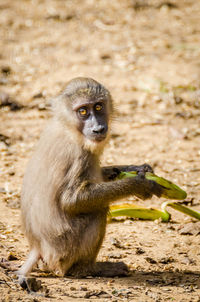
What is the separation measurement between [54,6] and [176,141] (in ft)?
27.7

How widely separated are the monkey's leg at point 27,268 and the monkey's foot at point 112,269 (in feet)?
2.35

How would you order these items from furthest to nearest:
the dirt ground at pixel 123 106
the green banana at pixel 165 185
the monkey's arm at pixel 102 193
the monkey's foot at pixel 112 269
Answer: the green banana at pixel 165 185
the monkey's foot at pixel 112 269
the dirt ground at pixel 123 106
the monkey's arm at pixel 102 193

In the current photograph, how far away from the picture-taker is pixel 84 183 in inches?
219

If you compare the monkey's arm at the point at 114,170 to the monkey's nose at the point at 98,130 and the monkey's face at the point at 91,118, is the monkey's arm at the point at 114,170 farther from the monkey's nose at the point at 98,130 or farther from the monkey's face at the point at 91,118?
the monkey's nose at the point at 98,130

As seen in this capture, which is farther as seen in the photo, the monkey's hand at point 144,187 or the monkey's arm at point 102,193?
the monkey's hand at point 144,187

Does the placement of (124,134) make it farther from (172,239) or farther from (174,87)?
(172,239)

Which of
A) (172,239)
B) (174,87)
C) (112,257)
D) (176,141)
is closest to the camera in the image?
(112,257)

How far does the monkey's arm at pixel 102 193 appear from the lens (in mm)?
5504

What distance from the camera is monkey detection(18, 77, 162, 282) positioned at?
5551 millimetres

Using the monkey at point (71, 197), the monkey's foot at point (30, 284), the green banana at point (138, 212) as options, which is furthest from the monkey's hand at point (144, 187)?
the monkey's foot at point (30, 284)

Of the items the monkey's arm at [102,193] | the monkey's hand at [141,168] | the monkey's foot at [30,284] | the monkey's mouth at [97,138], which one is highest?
the monkey's mouth at [97,138]

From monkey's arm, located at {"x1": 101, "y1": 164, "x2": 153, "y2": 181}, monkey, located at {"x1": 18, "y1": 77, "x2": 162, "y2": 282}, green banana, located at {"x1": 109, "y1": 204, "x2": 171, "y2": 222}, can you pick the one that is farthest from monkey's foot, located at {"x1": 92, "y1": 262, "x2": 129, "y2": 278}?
monkey's arm, located at {"x1": 101, "y1": 164, "x2": 153, "y2": 181}

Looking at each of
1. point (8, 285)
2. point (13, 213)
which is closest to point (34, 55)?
point (13, 213)

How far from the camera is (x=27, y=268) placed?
212 inches
